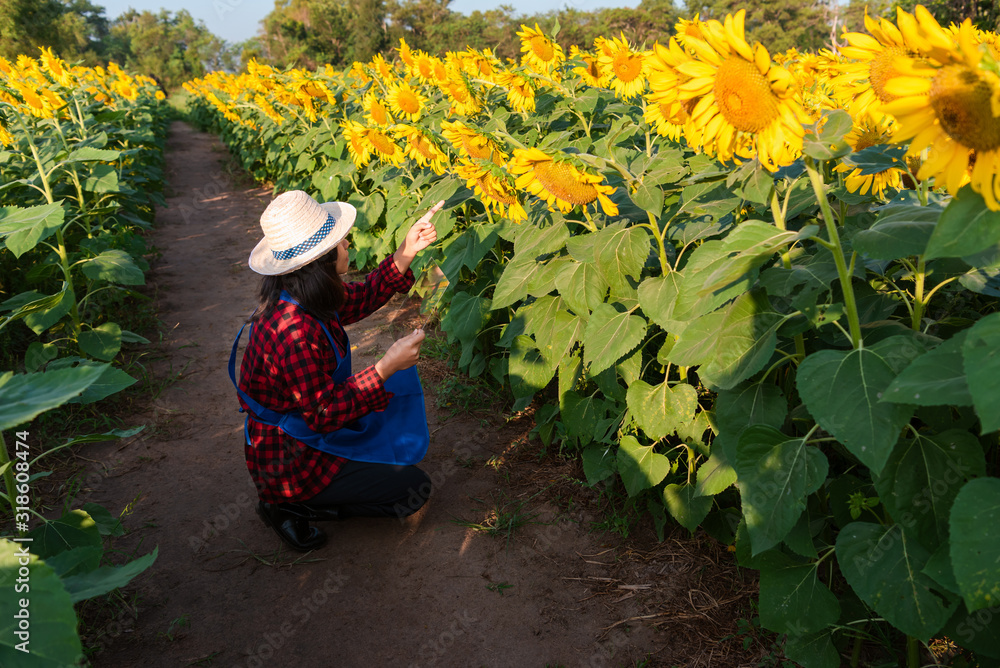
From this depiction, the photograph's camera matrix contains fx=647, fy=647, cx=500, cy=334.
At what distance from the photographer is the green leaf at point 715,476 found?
2.05 metres

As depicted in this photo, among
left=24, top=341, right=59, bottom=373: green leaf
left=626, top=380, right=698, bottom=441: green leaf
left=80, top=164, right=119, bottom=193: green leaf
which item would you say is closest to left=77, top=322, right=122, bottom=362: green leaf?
left=24, top=341, right=59, bottom=373: green leaf

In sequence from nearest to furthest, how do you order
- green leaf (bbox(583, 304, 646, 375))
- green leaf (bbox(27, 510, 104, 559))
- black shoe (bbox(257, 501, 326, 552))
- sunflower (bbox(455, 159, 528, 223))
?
green leaf (bbox(27, 510, 104, 559)) < green leaf (bbox(583, 304, 646, 375)) < sunflower (bbox(455, 159, 528, 223)) < black shoe (bbox(257, 501, 326, 552))

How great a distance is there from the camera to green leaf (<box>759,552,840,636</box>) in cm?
178

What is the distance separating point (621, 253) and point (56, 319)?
2971 mm

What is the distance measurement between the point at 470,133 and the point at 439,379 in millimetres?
1937

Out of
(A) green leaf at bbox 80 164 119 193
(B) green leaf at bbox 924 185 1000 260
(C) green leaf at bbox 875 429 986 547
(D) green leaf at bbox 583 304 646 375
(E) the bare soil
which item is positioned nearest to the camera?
(B) green leaf at bbox 924 185 1000 260

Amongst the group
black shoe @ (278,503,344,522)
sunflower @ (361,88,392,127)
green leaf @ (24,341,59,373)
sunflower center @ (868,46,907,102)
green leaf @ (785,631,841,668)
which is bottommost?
black shoe @ (278,503,344,522)

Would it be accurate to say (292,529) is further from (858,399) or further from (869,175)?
(869,175)

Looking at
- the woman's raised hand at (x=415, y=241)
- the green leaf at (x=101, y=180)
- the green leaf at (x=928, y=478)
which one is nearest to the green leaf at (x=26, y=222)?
the woman's raised hand at (x=415, y=241)

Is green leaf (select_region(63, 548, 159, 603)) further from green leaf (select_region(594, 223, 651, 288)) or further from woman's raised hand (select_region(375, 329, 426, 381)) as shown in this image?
green leaf (select_region(594, 223, 651, 288))

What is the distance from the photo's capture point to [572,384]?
2.85 metres

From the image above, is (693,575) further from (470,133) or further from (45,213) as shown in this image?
(45,213)

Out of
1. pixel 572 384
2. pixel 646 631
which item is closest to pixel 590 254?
pixel 572 384

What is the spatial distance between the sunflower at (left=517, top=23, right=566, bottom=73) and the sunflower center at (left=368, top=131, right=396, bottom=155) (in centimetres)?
116
